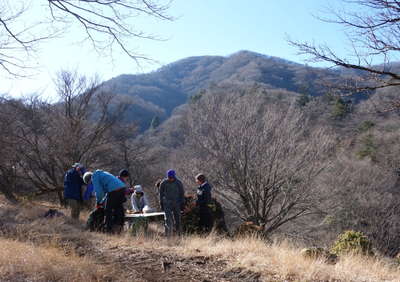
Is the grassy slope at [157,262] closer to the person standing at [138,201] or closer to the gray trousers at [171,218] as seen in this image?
the gray trousers at [171,218]

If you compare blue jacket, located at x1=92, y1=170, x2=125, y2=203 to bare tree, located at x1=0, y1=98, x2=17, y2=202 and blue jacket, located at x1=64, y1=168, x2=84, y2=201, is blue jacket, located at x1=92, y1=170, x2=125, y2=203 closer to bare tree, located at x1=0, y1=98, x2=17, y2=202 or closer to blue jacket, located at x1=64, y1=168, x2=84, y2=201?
blue jacket, located at x1=64, y1=168, x2=84, y2=201

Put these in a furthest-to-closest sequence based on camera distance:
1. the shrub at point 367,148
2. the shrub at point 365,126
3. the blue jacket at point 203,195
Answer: the shrub at point 365,126 < the shrub at point 367,148 < the blue jacket at point 203,195

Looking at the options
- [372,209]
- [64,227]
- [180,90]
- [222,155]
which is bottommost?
[372,209]

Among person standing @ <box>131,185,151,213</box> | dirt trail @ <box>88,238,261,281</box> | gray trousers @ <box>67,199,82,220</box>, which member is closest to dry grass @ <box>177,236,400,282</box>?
dirt trail @ <box>88,238,261,281</box>

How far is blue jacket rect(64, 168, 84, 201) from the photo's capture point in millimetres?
9289

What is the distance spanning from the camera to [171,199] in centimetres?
833

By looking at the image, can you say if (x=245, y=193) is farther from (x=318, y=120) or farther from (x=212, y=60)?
(x=212, y=60)

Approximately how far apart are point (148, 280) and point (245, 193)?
402 inches

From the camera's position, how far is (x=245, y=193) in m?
14.6

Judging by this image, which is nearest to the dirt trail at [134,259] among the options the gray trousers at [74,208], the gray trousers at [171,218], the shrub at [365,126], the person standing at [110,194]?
the person standing at [110,194]

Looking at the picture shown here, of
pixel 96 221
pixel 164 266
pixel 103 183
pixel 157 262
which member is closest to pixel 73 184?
pixel 96 221

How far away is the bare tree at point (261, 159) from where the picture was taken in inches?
560

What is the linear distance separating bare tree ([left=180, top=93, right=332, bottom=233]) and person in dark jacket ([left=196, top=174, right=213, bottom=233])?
5.53 meters

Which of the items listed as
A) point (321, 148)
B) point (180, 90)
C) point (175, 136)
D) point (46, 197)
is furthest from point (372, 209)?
point (180, 90)
